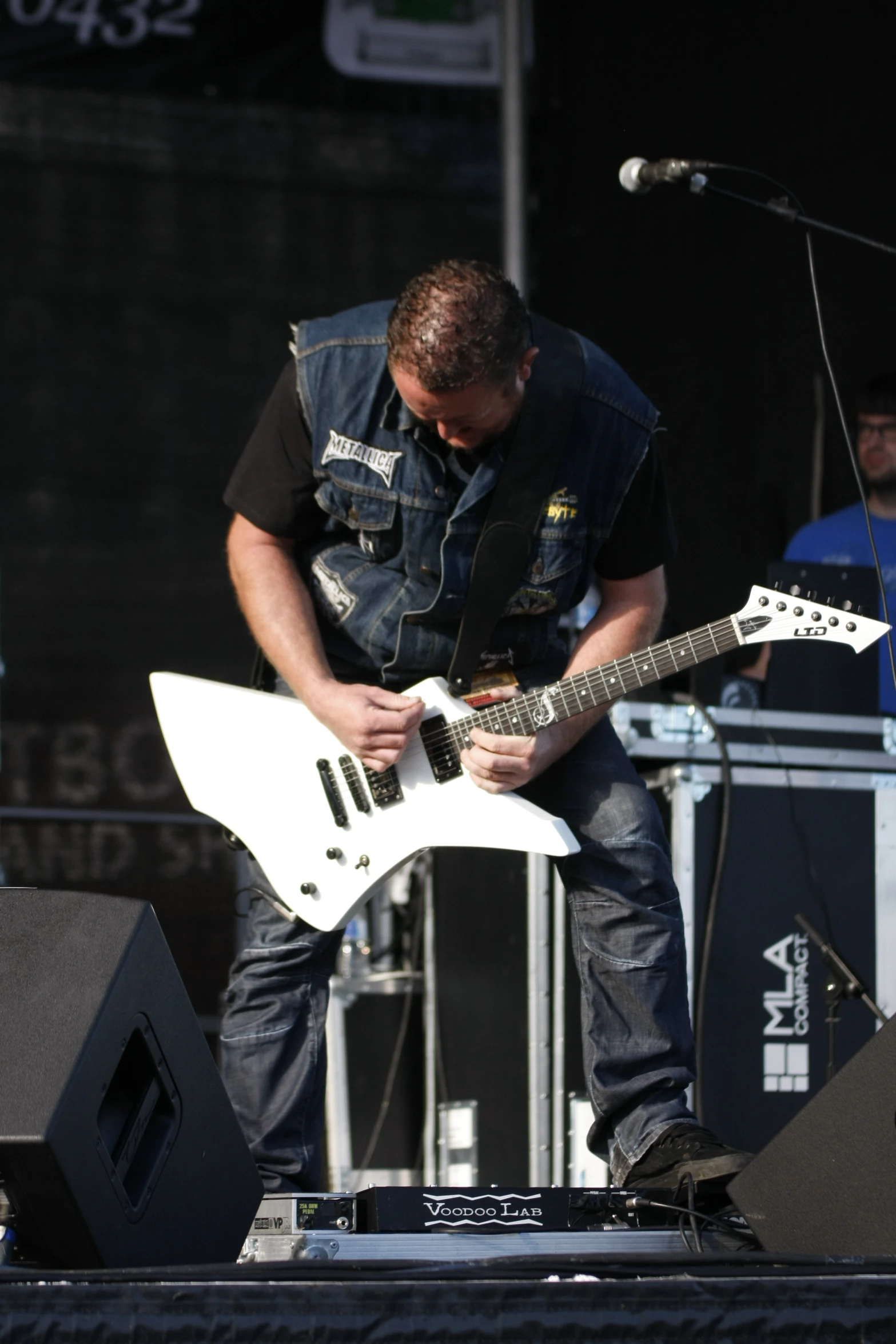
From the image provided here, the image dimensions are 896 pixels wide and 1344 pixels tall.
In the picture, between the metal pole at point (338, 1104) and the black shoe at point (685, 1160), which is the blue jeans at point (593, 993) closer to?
the black shoe at point (685, 1160)

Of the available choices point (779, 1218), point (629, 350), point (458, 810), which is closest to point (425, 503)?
point (458, 810)

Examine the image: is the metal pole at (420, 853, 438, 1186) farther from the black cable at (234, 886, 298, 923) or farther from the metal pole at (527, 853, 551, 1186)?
the black cable at (234, 886, 298, 923)

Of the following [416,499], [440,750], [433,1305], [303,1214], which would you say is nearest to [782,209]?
[416,499]

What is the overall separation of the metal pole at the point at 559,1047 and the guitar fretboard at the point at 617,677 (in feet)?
3.23

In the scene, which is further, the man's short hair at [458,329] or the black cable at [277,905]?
the black cable at [277,905]

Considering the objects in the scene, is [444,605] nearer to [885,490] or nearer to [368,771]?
[368,771]

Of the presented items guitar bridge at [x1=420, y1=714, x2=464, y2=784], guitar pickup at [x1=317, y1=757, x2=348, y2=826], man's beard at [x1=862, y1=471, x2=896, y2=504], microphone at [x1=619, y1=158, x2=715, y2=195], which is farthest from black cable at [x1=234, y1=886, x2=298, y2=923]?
man's beard at [x1=862, y1=471, x2=896, y2=504]

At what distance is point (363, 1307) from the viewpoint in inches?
54.6

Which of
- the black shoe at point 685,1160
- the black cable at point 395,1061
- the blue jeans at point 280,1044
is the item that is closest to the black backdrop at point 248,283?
the black cable at point 395,1061

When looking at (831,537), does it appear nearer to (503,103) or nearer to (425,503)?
(503,103)

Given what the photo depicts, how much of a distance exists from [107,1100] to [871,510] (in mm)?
3388

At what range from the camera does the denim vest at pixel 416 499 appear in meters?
2.82

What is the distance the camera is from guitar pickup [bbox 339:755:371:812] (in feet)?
9.21

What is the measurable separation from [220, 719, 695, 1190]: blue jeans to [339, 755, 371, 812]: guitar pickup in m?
0.24
